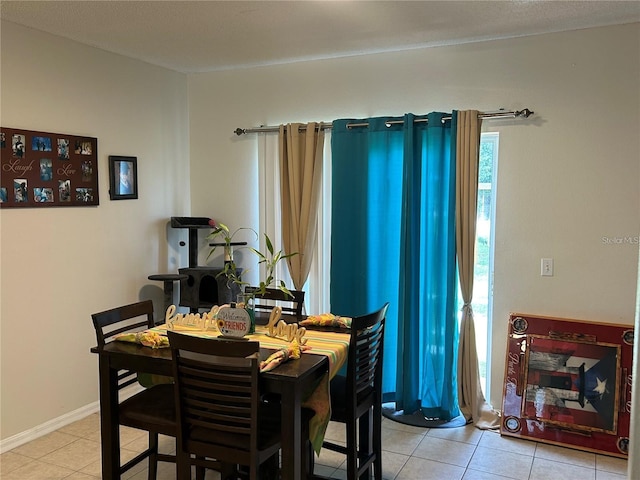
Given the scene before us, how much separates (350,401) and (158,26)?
96.1 inches

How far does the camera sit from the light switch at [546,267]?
3555mm

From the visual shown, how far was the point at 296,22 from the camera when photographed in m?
3.26

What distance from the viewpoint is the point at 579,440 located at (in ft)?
11.0

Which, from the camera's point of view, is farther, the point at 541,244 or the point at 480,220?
the point at 480,220

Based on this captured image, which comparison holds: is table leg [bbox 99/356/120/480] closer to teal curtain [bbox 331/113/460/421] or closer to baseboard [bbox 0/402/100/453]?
baseboard [bbox 0/402/100/453]

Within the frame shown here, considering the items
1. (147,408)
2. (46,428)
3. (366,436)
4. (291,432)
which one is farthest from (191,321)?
(46,428)

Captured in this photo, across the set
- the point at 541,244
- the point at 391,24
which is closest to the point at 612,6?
the point at 391,24

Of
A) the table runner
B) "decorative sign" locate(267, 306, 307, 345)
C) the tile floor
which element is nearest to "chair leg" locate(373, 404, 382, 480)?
the tile floor

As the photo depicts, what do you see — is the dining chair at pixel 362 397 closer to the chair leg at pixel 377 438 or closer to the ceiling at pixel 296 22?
the chair leg at pixel 377 438

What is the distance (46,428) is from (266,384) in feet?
6.97

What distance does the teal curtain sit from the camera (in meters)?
3.71

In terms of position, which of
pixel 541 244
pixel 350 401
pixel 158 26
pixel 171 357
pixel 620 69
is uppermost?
pixel 158 26

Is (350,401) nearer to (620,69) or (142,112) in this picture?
(620,69)

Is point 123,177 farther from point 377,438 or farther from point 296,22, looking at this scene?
point 377,438
